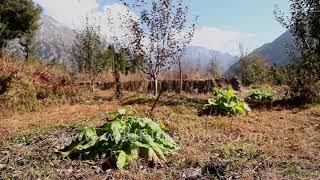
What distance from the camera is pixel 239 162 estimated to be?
4.48m

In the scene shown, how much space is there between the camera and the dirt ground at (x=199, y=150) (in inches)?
165

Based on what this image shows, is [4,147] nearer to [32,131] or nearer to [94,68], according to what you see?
[32,131]

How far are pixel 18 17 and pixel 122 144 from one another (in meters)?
28.3

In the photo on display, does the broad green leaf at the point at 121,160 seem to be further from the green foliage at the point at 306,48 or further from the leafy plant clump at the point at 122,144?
the green foliage at the point at 306,48

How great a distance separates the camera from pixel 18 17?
A: 30672 mm

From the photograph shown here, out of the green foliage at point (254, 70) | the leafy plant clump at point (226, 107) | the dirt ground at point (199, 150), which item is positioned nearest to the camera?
the dirt ground at point (199, 150)

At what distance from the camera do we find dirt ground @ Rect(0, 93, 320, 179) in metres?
4.20

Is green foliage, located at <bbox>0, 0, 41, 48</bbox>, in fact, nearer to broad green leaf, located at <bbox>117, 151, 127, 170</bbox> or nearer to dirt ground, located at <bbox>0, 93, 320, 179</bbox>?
dirt ground, located at <bbox>0, 93, 320, 179</bbox>

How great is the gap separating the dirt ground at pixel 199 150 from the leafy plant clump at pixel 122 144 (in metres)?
0.11

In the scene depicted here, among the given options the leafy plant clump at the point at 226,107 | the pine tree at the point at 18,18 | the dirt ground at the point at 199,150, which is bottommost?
the dirt ground at the point at 199,150

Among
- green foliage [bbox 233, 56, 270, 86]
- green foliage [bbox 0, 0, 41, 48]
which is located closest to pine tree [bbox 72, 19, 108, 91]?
green foliage [bbox 0, 0, 41, 48]

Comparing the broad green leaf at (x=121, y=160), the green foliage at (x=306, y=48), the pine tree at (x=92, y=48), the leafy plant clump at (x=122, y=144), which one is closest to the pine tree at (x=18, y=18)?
the pine tree at (x=92, y=48)

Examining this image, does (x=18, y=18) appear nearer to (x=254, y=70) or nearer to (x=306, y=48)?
(x=254, y=70)

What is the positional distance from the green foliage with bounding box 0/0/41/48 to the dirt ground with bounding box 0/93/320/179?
900 inches
